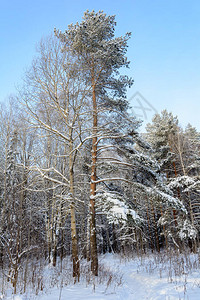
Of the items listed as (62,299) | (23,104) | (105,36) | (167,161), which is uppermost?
(105,36)

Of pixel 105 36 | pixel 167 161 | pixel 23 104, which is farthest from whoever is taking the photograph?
pixel 167 161

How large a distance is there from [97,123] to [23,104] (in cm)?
358

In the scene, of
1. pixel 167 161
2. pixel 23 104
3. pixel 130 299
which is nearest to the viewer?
pixel 130 299

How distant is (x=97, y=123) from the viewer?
9586 mm

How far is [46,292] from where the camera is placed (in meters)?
5.27

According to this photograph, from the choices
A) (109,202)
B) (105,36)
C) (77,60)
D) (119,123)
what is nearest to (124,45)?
(105,36)

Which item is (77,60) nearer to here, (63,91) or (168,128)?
(63,91)

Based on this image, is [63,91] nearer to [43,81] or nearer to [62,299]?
[43,81]

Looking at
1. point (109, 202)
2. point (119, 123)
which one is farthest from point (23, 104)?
point (109, 202)

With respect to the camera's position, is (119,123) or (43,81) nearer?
(43,81)

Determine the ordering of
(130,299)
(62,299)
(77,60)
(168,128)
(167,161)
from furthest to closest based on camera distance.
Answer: (168,128) < (167,161) < (77,60) < (130,299) < (62,299)

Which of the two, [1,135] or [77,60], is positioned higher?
[77,60]

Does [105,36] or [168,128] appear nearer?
[105,36]

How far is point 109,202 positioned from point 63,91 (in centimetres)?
490
